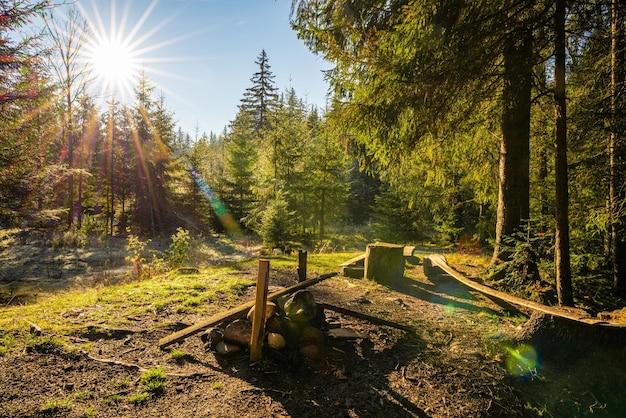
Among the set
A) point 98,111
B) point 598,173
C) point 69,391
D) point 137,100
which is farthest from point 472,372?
point 98,111

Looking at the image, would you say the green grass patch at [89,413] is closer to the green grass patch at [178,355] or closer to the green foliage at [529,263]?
the green grass patch at [178,355]

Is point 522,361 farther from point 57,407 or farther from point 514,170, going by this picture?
point 57,407

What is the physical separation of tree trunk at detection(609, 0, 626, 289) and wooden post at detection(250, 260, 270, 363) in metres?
6.74

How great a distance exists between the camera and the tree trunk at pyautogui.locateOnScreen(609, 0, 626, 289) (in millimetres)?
5934

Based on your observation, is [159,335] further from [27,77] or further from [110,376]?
[27,77]

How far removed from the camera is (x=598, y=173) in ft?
22.2

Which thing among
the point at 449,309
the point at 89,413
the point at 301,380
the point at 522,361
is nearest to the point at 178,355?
the point at 89,413

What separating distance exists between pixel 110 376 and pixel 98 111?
92.0 ft

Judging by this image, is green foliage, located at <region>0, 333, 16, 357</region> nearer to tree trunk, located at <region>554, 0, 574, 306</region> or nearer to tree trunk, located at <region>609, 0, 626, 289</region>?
tree trunk, located at <region>554, 0, 574, 306</region>

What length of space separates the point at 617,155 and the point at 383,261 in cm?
564

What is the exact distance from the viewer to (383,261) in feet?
29.8

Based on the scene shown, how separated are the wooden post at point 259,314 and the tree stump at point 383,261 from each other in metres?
5.38

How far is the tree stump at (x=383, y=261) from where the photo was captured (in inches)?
356

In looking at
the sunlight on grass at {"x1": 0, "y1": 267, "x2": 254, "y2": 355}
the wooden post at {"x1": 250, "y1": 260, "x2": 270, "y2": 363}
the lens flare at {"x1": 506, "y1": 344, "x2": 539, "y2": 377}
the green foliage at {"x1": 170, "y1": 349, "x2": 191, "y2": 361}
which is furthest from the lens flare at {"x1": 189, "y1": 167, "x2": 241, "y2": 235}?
the lens flare at {"x1": 506, "y1": 344, "x2": 539, "y2": 377}
